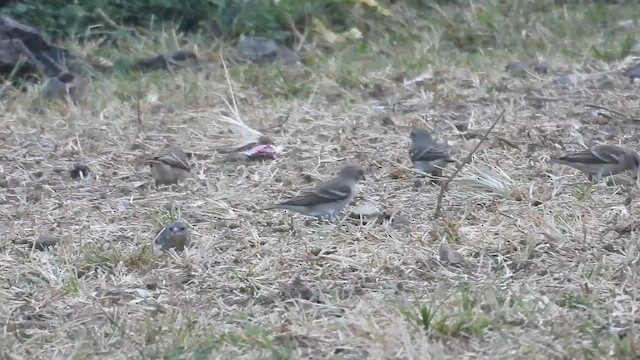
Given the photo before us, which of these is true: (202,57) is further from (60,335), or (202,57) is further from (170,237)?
(60,335)

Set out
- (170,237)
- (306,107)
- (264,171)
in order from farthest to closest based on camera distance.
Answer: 1. (306,107)
2. (264,171)
3. (170,237)

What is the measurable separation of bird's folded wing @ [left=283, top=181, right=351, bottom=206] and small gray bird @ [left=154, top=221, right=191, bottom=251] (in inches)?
26.2

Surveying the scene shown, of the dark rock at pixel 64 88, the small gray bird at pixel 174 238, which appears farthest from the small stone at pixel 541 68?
the small gray bird at pixel 174 238

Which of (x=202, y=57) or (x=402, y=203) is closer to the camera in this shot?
(x=402, y=203)

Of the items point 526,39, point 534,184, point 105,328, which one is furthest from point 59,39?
point 105,328

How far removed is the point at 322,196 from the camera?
654 centimetres

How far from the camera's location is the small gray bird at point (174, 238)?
605 cm

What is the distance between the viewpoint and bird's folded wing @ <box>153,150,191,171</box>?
7.36 m

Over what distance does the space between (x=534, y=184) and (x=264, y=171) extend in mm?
1664

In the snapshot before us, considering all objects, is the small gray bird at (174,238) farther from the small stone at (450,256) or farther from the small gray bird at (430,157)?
the small gray bird at (430,157)

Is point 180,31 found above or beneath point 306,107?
beneath

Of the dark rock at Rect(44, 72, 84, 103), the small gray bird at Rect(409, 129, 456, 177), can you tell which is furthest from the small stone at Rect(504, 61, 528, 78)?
the dark rock at Rect(44, 72, 84, 103)

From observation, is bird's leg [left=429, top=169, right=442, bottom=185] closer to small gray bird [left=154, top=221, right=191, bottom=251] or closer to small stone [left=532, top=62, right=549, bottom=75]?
small gray bird [left=154, top=221, right=191, bottom=251]

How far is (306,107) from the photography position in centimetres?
934
